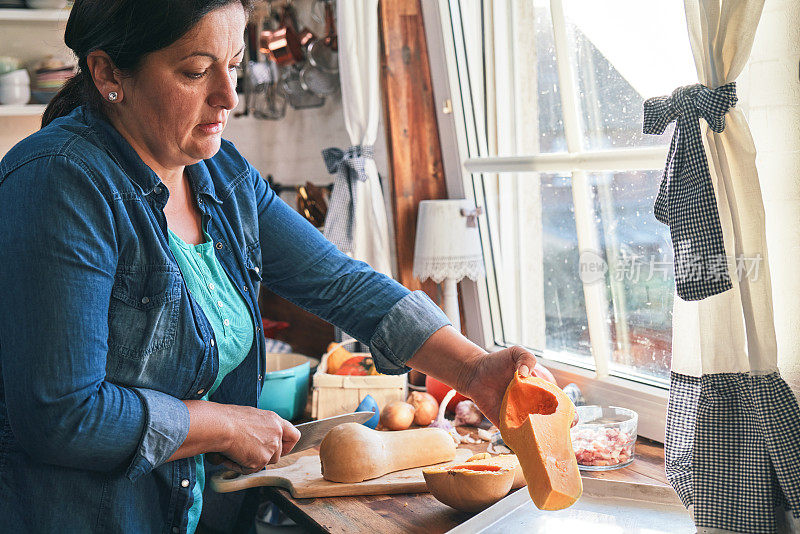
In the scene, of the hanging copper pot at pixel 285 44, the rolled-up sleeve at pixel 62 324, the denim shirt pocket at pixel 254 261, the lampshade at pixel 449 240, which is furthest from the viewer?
the hanging copper pot at pixel 285 44

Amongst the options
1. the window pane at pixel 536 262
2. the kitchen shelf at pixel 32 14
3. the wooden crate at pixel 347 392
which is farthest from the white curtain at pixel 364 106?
the kitchen shelf at pixel 32 14

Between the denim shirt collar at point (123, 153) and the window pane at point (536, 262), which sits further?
the window pane at point (536, 262)

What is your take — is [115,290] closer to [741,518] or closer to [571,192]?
[741,518]

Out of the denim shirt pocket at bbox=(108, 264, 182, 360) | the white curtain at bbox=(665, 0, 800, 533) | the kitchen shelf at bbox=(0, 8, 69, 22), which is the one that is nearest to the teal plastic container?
the denim shirt pocket at bbox=(108, 264, 182, 360)

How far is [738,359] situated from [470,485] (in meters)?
0.45

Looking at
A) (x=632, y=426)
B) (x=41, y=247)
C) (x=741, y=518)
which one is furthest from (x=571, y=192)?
(x=41, y=247)

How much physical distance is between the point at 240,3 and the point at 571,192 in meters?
0.92

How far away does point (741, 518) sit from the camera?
1021mm

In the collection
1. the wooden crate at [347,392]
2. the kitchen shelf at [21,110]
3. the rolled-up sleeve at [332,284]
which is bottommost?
the wooden crate at [347,392]

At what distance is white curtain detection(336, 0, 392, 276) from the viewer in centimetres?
204

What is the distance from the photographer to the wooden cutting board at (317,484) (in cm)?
129

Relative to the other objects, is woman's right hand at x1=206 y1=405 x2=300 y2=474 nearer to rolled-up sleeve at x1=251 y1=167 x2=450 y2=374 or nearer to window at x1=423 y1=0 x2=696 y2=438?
rolled-up sleeve at x1=251 y1=167 x2=450 y2=374

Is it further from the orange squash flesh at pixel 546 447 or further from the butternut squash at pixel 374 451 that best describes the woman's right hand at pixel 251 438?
the orange squash flesh at pixel 546 447

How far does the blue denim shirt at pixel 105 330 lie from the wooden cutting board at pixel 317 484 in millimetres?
182
